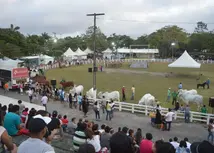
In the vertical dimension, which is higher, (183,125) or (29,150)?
(29,150)

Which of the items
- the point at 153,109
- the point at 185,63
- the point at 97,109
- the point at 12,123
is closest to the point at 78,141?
the point at 12,123

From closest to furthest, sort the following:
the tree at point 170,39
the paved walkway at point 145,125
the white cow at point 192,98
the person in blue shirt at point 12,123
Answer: the person in blue shirt at point 12,123 < the paved walkway at point 145,125 < the white cow at point 192,98 < the tree at point 170,39

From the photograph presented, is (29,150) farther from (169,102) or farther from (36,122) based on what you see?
(169,102)

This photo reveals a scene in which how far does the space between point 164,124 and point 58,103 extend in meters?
9.84

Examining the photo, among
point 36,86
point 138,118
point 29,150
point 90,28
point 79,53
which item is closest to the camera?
point 29,150

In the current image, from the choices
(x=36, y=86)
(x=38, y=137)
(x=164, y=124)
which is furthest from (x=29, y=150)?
(x=36, y=86)

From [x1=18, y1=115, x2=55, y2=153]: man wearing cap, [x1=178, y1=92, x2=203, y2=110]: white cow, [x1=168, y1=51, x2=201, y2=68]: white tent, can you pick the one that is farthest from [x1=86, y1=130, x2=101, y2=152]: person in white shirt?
[x1=168, y1=51, x2=201, y2=68]: white tent

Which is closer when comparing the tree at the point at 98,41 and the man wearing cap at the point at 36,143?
the man wearing cap at the point at 36,143

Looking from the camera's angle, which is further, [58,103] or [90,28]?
[90,28]

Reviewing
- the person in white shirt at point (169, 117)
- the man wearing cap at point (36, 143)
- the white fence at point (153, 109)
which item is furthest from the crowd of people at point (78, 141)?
the white fence at point (153, 109)

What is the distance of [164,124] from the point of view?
13922mm

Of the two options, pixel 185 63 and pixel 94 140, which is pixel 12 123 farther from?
pixel 185 63

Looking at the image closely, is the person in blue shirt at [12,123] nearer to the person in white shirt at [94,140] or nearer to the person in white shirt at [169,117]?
the person in white shirt at [94,140]

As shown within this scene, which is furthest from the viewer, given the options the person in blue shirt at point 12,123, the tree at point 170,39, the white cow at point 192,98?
the tree at point 170,39
